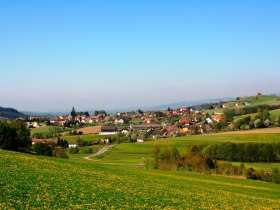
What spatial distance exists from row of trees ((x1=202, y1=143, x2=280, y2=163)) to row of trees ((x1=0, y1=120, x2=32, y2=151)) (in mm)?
45085

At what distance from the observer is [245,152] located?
101312mm

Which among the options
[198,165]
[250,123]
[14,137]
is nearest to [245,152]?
[198,165]

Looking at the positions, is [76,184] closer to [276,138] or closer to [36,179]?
[36,179]

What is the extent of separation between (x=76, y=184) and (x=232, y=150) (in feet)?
258

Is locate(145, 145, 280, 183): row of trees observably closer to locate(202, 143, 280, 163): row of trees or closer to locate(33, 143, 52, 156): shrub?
locate(202, 143, 280, 163): row of trees

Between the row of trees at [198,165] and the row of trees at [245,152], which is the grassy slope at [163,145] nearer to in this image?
the row of trees at [245,152]

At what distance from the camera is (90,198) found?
977 inches

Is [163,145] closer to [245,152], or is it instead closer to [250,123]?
[245,152]

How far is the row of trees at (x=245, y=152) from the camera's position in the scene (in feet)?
323

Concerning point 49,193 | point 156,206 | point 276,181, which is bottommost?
point 276,181

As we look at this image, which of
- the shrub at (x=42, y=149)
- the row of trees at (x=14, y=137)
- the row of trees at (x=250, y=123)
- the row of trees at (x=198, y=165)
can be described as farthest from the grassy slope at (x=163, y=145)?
the row of trees at (x=14, y=137)

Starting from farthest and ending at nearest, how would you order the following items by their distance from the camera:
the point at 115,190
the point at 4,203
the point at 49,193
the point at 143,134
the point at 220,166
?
the point at 143,134, the point at 220,166, the point at 115,190, the point at 49,193, the point at 4,203

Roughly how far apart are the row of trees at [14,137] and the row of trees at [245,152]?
45.1 m

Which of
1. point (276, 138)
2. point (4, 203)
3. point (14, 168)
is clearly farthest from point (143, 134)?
point (4, 203)
